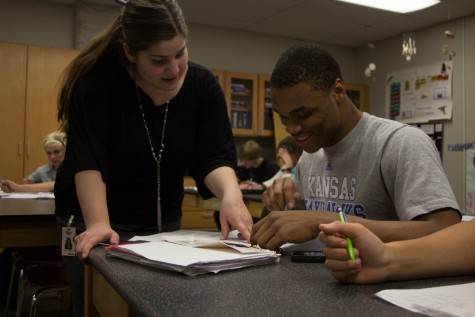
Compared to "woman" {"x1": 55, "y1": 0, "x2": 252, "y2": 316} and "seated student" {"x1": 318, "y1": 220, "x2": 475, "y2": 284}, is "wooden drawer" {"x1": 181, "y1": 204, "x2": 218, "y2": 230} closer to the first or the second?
"woman" {"x1": 55, "y1": 0, "x2": 252, "y2": 316}

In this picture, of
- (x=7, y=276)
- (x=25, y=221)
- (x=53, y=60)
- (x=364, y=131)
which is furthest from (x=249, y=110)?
(x=364, y=131)

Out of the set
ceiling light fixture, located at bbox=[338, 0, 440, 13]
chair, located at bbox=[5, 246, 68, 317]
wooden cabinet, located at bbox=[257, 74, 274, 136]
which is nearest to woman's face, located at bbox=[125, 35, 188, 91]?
chair, located at bbox=[5, 246, 68, 317]

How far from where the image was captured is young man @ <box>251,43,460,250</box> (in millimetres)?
900

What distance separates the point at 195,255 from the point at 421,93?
5.13 metres

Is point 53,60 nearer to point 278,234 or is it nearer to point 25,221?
point 25,221

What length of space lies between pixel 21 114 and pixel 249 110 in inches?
95.9

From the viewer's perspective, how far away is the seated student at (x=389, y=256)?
69 cm

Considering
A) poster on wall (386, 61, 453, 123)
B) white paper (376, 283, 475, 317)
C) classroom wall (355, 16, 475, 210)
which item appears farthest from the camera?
poster on wall (386, 61, 453, 123)

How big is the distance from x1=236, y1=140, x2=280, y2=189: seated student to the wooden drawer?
0.56 m

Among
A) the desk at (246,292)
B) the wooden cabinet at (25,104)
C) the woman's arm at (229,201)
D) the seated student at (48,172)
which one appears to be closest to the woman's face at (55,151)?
the seated student at (48,172)

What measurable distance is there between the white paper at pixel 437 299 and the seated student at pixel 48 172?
2698 millimetres

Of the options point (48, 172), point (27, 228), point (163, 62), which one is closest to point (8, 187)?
point (48, 172)

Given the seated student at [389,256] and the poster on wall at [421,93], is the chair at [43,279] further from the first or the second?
the poster on wall at [421,93]

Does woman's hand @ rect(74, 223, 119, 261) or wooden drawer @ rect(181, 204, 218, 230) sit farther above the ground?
woman's hand @ rect(74, 223, 119, 261)
